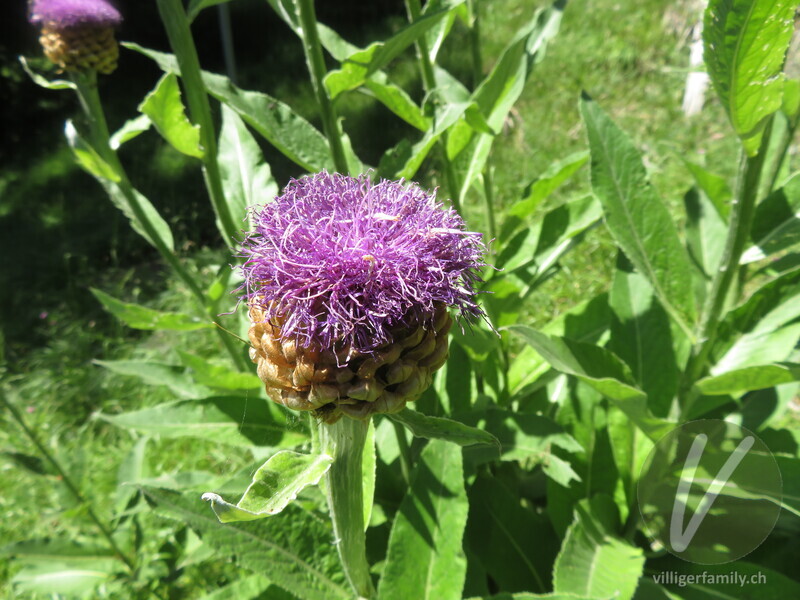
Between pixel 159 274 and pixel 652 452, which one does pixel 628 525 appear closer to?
pixel 652 452

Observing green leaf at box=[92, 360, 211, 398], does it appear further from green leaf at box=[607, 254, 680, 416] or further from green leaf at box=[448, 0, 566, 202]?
green leaf at box=[607, 254, 680, 416]

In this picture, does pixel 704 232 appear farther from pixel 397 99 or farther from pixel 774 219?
pixel 397 99

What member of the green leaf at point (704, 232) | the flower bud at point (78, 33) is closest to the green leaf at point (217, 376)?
the flower bud at point (78, 33)

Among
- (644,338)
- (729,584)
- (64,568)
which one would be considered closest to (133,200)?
(64,568)

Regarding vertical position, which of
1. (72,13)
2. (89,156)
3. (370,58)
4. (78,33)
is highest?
(72,13)

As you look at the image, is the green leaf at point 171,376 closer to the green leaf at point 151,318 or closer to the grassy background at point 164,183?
the green leaf at point 151,318

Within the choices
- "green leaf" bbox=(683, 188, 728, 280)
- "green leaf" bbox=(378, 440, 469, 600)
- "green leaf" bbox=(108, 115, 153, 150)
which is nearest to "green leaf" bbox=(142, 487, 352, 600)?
"green leaf" bbox=(378, 440, 469, 600)
